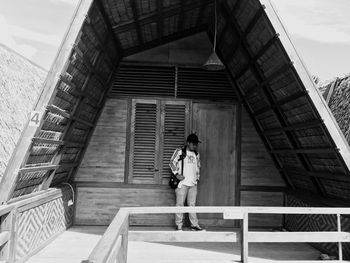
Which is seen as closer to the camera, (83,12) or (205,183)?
(83,12)

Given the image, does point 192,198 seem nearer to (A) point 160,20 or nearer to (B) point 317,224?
(B) point 317,224

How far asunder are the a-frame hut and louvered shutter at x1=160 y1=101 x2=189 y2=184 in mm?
19

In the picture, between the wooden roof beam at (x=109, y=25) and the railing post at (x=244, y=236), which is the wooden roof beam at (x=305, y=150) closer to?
the railing post at (x=244, y=236)

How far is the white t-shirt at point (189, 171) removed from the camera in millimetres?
7066

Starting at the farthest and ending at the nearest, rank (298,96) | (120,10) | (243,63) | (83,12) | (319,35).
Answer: (319,35), (243,63), (120,10), (298,96), (83,12)

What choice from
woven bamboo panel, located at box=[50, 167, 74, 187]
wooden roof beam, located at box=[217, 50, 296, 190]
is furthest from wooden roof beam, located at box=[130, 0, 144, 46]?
woven bamboo panel, located at box=[50, 167, 74, 187]

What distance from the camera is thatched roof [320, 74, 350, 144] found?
6.80 metres

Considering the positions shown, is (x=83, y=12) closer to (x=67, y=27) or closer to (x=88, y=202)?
(x=67, y=27)

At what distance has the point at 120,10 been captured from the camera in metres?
5.68

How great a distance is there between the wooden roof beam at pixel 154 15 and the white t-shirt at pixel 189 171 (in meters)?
2.39

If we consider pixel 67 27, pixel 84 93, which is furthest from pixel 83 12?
pixel 84 93

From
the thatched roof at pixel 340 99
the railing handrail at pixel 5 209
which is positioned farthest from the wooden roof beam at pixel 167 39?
the railing handrail at pixel 5 209

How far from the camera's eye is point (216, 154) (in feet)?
25.1

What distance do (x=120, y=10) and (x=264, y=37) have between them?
2065 mm
